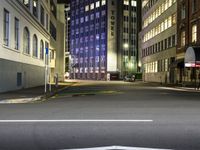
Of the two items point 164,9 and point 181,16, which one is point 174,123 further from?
point 164,9

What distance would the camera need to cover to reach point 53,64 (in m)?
77.0

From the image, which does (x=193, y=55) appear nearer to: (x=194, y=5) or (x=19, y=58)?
(x=194, y=5)

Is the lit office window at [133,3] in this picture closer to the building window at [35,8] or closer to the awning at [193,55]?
the awning at [193,55]

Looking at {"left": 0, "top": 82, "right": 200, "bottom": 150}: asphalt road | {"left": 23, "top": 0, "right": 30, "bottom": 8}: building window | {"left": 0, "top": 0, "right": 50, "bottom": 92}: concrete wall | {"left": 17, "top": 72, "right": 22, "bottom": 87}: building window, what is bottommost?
{"left": 0, "top": 82, "right": 200, "bottom": 150}: asphalt road

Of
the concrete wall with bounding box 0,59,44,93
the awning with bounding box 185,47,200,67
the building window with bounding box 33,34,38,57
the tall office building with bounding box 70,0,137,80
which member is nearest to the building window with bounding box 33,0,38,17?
the building window with bounding box 33,34,38,57

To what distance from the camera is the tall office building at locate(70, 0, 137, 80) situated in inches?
5384

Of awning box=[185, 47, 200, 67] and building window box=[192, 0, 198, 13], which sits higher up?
building window box=[192, 0, 198, 13]

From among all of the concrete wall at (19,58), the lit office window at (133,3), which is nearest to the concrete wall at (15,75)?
the concrete wall at (19,58)

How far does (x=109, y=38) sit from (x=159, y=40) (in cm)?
5097

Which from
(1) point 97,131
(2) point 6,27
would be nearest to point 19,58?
(2) point 6,27

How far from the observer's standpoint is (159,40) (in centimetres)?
8706

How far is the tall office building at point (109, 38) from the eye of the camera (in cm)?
13675

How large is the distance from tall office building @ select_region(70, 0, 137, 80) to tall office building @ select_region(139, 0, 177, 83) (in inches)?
1077

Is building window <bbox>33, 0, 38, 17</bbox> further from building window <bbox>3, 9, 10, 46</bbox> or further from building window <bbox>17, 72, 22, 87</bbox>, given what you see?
building window <bbox>3, 9, 10, 46</bbox>
